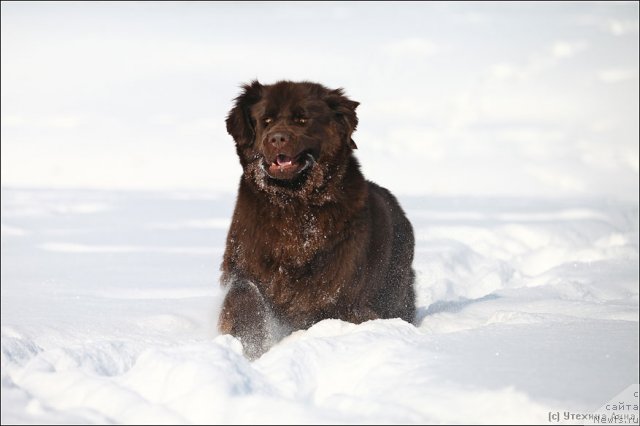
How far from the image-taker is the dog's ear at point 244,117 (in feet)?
16.9

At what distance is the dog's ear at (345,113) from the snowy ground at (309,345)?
1.32 meters

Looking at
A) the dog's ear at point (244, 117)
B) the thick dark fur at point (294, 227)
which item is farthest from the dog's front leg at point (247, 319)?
the dog's ear at point (244, 117)

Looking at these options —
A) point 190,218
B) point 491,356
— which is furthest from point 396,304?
point 190,218

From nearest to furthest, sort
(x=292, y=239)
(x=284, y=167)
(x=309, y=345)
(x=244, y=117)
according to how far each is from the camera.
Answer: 1. (x=309, y=345)
2. (x=284, y=167)
3. (x=292, y=239)
4. (x=244, y=117)

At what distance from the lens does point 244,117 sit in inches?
205

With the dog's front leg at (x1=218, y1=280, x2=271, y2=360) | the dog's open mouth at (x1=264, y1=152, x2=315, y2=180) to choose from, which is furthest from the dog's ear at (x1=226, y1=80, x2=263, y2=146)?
the dog's front leg at (x1=218, y1=280, x2=271, y2=360)

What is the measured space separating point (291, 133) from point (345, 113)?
0.64m

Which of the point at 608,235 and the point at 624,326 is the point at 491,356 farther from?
the point at 608,235

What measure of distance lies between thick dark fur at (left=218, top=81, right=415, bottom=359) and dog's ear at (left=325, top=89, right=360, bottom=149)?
0.02 m

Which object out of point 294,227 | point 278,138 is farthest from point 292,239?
point 278,138

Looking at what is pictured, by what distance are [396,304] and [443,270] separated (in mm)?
4343

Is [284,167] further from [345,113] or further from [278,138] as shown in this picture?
[345,113]

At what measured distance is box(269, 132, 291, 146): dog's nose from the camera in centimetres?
468

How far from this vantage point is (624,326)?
424 centimetres
